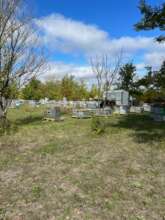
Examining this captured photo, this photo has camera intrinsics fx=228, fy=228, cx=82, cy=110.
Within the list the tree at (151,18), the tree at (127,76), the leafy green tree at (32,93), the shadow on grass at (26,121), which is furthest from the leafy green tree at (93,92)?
the tree at (151,18)

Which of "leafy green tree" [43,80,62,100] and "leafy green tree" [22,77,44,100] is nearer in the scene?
"leafy green tree" [22,77,44,100]

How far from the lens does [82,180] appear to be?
5098 millimetres

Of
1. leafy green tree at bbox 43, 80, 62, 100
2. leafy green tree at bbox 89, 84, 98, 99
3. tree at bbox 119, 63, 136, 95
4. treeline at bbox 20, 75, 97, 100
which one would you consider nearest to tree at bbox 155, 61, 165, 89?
tree at bbox 119, 63, 136, 95

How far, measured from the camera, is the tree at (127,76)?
39625 mm

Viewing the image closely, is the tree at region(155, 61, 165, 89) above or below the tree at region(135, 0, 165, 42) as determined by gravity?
below

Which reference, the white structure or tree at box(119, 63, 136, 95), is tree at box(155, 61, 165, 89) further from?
tree at box(119, 63, 136, 95)

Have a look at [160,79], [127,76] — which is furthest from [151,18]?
[127,76]

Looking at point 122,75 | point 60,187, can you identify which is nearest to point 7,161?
point 60,187

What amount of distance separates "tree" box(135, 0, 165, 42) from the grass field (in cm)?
499

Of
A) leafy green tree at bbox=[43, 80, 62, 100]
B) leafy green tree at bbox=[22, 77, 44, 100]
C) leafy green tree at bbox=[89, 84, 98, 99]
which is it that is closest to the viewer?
leafy green tree at bbox=[22, 77, 44, 100]

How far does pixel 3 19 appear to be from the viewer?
12.5 metres

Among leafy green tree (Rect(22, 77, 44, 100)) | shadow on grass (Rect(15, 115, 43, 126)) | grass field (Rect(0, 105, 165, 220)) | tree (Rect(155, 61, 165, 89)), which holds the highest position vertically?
leafy green tree (Rect(22, 77, 44, 100))

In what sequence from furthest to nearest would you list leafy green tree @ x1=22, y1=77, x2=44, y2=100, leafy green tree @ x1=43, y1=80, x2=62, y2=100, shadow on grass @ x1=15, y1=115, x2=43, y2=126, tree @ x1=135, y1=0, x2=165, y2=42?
leafy green tree @ x1=43, y1=80, x2=62, y2=100
leafy green tree @ x1=22, y1=77, x2=44, y2=100
shadow on grass @ x1=15, y1=115, x2=43, y2=126
tree @ x1=135, y1=0, x2=165, y2=42

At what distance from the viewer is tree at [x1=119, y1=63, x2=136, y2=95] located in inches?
1560
